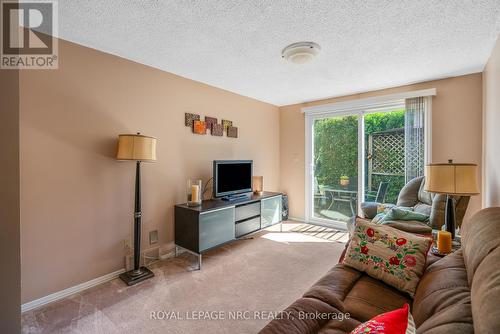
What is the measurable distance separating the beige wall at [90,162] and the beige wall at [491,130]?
320cm

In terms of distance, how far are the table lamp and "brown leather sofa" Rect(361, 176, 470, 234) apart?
283mm

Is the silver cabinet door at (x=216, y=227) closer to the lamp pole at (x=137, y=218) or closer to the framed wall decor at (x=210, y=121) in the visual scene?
the lamp pole at (x=137, y=218)

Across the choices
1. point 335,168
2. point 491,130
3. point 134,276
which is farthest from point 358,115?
point 134,276

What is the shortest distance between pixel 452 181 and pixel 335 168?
2.50 metres

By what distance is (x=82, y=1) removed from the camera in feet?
5.56

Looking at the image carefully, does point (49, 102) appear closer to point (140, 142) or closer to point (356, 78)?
point (140, 142)

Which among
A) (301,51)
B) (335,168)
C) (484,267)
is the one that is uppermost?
Answer: (301,51)

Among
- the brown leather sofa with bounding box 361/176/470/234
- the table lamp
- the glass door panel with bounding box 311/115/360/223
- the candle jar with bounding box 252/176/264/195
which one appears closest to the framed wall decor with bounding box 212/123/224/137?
the candle jar with bounding box 252/176/264/195

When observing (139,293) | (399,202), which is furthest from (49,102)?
(399,202)

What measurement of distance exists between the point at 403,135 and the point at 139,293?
3.99 metres

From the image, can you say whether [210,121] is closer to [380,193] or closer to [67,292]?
[67,292]

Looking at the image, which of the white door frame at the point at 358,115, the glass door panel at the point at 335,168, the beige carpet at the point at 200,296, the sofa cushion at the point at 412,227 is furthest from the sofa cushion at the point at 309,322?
the glass door panel at the point at 335,168

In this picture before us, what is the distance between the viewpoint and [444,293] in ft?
3.51

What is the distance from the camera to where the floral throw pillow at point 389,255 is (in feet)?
4.60
